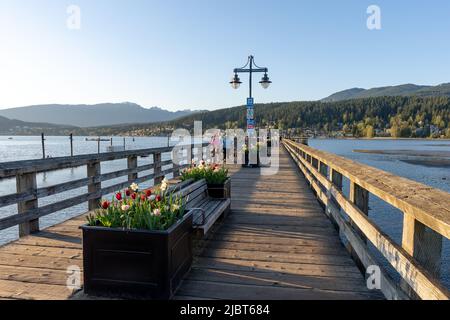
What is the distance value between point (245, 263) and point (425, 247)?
2075mm

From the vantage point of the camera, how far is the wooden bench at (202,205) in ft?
13.6

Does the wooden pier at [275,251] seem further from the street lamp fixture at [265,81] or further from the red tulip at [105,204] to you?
the street lamp fixture at [265,81]

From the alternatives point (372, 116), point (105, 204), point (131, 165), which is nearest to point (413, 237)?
point (105, 204)

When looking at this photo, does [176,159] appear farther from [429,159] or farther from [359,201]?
[429,159]

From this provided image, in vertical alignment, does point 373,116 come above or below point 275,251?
above

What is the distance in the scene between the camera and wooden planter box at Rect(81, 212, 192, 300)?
2959mm

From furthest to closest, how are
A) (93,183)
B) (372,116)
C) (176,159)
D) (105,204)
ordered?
(372,116) → (176,159) → (93,183) → (105,204)

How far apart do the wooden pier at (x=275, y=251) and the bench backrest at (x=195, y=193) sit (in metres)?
0.54

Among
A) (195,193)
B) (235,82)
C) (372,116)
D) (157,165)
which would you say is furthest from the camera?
(372,116)

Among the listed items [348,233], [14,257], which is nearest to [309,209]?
[348,233]

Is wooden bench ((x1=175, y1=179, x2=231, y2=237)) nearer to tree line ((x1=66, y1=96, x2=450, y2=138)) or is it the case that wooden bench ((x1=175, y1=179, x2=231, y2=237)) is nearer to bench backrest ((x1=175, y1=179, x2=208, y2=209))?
bench backrest ((x1=175, y1=179, x2=208, y2=209))

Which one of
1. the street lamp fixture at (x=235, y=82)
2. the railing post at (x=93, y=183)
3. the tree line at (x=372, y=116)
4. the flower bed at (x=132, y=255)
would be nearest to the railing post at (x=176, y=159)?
the railing post at (x=93, y=183)

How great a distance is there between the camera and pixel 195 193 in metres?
5.33
